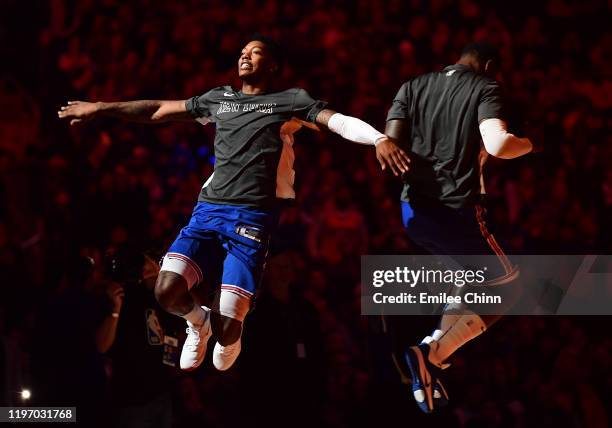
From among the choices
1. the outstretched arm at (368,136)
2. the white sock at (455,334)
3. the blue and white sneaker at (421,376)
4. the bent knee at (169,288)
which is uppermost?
the outstretched arm at (368,136)

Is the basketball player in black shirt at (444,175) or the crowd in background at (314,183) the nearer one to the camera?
the basketball player in black shirt at (444,175)

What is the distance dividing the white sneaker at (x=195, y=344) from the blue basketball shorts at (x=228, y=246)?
356 millimetres

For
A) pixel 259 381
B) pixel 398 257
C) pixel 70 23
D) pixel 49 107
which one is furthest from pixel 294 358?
pixel 70 23

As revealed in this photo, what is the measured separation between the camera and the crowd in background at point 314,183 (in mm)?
7238

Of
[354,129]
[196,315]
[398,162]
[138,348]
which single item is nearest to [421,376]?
[398,162]

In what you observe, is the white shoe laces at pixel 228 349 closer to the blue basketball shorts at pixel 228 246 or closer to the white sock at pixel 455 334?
the blue basketball shorts at pixel 228 246

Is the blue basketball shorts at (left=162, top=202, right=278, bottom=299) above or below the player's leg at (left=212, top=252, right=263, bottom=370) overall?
above

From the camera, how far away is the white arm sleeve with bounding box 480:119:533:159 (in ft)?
17.1

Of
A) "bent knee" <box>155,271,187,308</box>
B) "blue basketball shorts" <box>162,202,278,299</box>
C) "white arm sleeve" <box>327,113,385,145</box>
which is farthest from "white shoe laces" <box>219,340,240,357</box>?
"white arm sleeve" <box>327,113,385,145</box>

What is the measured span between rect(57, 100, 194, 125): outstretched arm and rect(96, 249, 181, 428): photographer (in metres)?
1.19

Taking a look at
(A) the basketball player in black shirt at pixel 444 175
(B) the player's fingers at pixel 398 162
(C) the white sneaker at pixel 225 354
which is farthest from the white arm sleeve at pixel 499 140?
(C) the white sneaker at pixel 225 354

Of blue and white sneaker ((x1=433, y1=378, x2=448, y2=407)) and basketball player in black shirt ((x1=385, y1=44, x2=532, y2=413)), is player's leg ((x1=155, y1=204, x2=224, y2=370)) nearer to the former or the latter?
basketball player in black shirt ((x1=385, y1=44, x2=532, y2=413))

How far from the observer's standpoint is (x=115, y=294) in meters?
6.86

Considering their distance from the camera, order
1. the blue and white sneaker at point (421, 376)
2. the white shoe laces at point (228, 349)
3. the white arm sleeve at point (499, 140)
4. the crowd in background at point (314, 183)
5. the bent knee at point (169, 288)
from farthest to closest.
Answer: the crowd in background at point (314, 183)
the white shoe laces at point (228, 349)
the blue and white sneaker at point (421, 376)
the bent knee at point (169, 288)
the white arm sleeve at point (499, 140)
